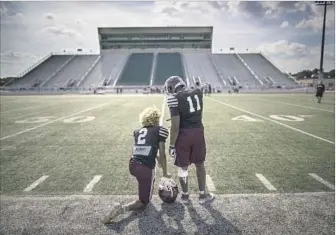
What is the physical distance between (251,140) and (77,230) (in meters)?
6.39

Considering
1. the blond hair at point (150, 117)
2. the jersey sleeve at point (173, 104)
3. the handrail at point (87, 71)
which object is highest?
the handrail at point (87, 71)

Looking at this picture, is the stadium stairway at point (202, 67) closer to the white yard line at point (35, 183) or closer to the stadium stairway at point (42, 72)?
the stadium stairway at point (42, 72)

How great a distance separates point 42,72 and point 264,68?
5366cm

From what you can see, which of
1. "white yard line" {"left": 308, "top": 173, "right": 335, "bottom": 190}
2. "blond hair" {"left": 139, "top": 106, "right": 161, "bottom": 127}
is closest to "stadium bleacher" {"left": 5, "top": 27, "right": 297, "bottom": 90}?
"white yard line" {"left": 308, "top": 173, "right": 335, "bottom": 190}

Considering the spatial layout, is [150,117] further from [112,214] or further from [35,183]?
[35,183]

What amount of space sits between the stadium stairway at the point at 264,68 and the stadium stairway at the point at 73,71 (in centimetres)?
4078

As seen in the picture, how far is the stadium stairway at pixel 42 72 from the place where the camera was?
67.9 meters

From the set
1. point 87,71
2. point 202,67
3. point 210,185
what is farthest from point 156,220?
point 202,67

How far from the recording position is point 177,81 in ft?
14.6

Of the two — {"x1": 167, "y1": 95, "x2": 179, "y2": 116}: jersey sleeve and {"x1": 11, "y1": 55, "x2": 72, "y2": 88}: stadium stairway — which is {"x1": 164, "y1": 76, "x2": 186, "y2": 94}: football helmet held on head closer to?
{"x1": 167, "y1": 95, "x2": 179, "y2": 116}: jersey sleeve

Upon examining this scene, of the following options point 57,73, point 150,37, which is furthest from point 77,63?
point 150,37

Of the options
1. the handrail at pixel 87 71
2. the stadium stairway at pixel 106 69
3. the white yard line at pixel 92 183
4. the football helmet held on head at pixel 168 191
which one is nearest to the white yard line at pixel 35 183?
the white yard line at pixel 92 183

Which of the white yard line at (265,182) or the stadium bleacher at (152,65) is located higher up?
the stadium bleacher at (152,65)

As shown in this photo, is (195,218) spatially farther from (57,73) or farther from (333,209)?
(57,73)
